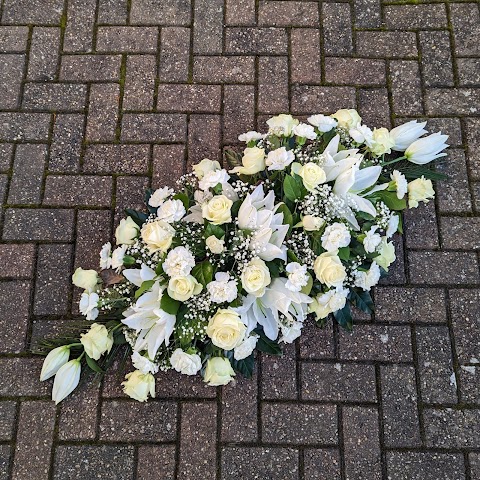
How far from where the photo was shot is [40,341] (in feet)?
8.97

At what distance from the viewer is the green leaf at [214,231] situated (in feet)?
7.69

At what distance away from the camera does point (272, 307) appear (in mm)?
2408

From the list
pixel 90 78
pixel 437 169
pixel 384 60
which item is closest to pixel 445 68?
pixel 384 60

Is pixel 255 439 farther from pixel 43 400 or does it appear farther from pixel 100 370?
pixel 43 400

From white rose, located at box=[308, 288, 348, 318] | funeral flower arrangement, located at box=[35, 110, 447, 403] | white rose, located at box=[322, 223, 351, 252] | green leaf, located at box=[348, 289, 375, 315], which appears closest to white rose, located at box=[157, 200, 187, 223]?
funeral flower arrangement, located at box=[35, 110, 447, 403]

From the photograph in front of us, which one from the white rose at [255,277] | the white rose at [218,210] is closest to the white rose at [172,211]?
the white rose at [218,210]

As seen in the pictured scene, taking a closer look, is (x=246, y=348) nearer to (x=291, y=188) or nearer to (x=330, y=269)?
(x=330, y=269)

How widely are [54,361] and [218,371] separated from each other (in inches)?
30.2

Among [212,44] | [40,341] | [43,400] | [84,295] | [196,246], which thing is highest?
[212,44]

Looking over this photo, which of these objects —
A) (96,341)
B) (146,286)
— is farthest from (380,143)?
(96,341)

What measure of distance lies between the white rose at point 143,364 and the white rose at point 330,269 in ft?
2.65

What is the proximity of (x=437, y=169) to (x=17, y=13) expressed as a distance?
2477 millimetres

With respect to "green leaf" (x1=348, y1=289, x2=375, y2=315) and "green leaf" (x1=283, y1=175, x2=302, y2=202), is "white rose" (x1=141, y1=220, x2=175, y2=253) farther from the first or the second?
"green leaf" (x1=348, y1=289, x2=375, y2=315)

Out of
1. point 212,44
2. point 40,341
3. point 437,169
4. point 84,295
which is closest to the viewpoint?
point 84,295
